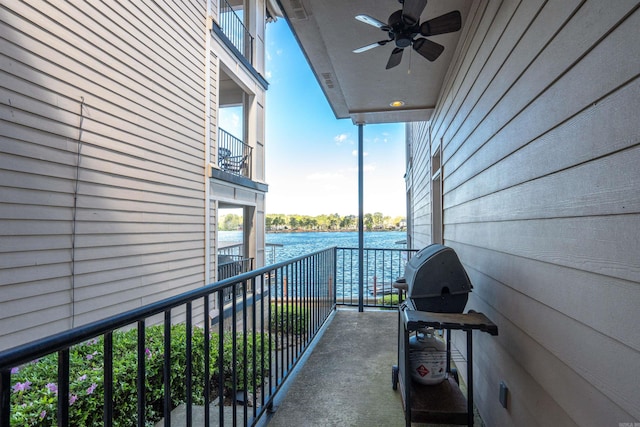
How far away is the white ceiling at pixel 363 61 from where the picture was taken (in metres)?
2.35

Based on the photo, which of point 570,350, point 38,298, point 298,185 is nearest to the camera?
point 570,350

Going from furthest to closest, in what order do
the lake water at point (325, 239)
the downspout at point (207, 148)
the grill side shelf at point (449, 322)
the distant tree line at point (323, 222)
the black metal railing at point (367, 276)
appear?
the distant tree line at point (323, 222) → the lake water at point (325, 239) → the downspout at point (207, 148) → the black metal railing at point (367, 276) → the grill side shelf at point (449, 322)

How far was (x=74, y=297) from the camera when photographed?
9.86 ft

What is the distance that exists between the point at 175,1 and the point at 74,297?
4.10m

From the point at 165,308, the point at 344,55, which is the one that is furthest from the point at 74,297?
the point at 344,55

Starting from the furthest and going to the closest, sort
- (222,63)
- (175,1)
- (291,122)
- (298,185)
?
(298,185)
(291,122)
(222,63)
(175,1)

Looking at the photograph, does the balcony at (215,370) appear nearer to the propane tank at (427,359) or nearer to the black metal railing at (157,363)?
the black metal railing at (157,363)

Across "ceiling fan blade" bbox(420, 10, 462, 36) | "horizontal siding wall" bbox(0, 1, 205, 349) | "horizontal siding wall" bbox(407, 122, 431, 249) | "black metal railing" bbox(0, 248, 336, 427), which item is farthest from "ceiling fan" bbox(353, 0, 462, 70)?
"horizontal siding wall" bbox(0, 1, 205, 349)

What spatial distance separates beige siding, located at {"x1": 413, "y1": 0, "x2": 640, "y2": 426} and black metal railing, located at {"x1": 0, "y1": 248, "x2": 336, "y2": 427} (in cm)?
119

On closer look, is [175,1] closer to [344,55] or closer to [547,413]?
[344,55]

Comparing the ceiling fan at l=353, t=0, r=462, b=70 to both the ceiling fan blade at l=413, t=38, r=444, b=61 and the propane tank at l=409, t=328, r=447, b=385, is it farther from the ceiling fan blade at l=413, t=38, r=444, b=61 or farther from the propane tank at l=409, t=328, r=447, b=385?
the propane tank at l=409, t=328, r=447, b=385

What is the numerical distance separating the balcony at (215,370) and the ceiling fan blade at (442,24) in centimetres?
197

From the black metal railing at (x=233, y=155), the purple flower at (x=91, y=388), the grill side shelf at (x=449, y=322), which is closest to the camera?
the grill side shelf at (x=449, y=322)

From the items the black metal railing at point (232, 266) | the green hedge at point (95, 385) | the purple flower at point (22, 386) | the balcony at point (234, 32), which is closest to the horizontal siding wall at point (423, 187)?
the black metal railing at point (232, 266)
